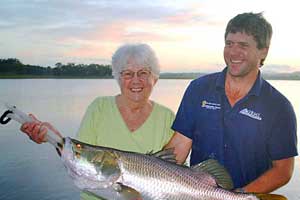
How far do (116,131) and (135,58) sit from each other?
0.88 metres

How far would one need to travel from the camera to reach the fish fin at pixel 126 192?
389 cm

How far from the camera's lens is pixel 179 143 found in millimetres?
5000

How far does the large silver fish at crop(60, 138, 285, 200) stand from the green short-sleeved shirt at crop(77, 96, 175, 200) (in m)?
0.90

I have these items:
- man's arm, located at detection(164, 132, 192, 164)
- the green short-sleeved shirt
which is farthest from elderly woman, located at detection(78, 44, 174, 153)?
man's arm, located at detection(164, 132, 192, 164)

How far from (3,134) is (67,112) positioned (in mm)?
7517

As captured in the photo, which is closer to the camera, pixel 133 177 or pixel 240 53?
pixel 133 177

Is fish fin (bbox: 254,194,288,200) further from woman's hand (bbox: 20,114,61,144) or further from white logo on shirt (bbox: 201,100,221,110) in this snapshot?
woman's hand (bbox: 20,114,61,144)

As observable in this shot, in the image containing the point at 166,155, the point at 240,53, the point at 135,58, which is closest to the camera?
the point at 166,155

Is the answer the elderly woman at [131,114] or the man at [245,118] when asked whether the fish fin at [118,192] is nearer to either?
the elderly woman at [131,114]

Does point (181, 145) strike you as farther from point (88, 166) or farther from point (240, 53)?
point (88, 166)

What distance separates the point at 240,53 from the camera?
456cm

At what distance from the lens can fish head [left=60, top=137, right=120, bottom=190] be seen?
3945 millimetres

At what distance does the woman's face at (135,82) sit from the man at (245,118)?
54 cm

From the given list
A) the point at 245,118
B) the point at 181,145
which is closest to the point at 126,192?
the point at 181,145
